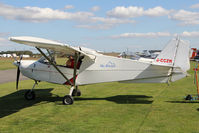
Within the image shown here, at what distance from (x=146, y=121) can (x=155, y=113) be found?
3.17 feet

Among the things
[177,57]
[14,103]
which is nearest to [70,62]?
[14,103]

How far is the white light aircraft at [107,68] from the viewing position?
8719 mm

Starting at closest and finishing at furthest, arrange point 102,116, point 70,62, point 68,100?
point 102,116
point 68,100
point 70,62

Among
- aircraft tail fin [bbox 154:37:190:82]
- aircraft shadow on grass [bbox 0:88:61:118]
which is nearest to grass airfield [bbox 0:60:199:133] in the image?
aircraft shadow on grass [bbox 0:88:61:118]

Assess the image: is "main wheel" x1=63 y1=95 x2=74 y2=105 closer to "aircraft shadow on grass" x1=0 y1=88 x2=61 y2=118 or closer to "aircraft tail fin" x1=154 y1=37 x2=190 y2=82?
"aircraft shadow on grass" x1=0 y1=88 x2=61 y2=118

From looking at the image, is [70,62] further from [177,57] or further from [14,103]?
[177,57]

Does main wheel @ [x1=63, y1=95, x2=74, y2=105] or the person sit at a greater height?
the person

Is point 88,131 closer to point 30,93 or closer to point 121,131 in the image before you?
point 121,131

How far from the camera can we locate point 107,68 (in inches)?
360

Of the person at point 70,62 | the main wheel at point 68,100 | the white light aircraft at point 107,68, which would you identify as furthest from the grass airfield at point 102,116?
the person at point 70,62

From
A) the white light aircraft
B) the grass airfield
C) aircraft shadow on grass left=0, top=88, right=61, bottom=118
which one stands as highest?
the white light aircraft

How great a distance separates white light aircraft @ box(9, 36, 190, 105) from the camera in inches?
343

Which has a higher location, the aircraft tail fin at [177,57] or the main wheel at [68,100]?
the aircraft tail fin at [177,57]

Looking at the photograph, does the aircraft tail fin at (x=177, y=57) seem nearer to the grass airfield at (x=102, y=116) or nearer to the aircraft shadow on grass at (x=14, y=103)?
the grass airfield at (x=102, y=116)
